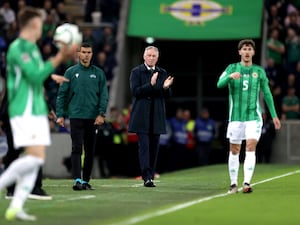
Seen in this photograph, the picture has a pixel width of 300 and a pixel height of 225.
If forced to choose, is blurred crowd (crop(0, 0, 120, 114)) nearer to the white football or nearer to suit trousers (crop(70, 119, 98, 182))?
suit trousers (crop(70, 119, 98, 182))

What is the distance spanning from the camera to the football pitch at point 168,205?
37.8ft

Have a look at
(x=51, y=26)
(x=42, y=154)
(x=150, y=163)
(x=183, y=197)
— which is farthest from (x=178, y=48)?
(x=42, y=154)

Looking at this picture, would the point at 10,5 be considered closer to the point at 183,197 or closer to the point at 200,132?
the point at 200,132

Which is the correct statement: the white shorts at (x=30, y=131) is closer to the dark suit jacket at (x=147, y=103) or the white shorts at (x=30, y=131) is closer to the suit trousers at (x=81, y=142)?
the suit trousers at (x=81, y=142)

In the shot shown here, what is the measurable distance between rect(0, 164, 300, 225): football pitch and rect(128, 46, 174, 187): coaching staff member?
1.78 ft

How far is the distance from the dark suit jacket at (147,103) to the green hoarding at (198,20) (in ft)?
42.3

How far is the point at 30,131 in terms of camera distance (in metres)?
11.4

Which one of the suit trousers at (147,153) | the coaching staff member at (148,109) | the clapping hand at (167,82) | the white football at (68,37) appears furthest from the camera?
the coaching staff member at (148,109)

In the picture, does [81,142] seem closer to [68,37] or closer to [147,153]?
[147,153]

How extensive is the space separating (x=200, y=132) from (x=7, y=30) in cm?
629

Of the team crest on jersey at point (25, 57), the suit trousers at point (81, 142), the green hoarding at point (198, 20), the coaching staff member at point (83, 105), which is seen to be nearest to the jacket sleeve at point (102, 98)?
the coaching staff member at point (83, 105)

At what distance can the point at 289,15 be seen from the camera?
98.4ft

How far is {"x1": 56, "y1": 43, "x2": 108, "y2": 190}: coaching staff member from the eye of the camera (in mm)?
15961

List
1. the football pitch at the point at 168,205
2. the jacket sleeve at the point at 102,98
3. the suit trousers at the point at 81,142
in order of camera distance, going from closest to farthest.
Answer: the football pitch at the point at 168,205, the suit trousers at the point at 81,142, the jacket sleeve at the point at 102,98
